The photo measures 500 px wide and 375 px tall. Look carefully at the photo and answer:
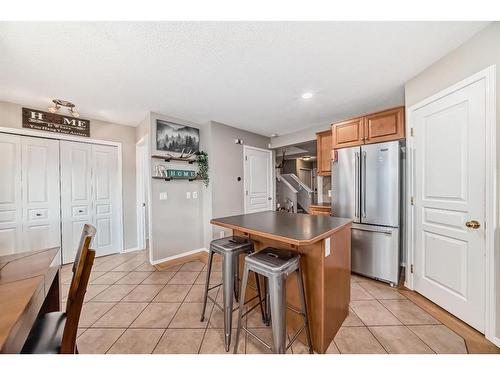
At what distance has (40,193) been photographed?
111 inches

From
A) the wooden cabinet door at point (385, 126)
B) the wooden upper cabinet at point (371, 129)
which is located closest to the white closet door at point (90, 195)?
the wooden upper cabinet at point (371, 129)

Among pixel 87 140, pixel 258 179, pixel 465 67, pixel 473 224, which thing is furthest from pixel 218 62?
pixel 87 140

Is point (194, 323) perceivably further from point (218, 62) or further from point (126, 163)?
point (126, 163)

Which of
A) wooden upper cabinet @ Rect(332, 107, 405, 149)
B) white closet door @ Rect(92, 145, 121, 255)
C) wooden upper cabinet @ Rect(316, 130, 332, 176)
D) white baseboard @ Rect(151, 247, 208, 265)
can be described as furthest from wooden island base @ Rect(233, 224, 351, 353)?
white closet door @ Rect(92, 145, 121, 255)

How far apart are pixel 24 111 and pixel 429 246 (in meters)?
5.36

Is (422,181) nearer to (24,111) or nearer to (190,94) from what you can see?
(190,94)

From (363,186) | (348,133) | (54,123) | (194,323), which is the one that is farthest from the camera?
(54,123)

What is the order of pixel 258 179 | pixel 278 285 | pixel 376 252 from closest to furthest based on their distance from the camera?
pixel 278 285 → pixel 376 252 → pixel 258 179

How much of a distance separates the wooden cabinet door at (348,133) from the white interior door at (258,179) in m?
1.75

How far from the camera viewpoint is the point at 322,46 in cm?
158

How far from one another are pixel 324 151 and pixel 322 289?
8.62 ft

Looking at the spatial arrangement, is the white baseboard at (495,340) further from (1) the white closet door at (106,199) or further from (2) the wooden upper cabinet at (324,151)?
(1) the white closet door at (106,199)

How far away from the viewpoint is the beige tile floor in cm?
145

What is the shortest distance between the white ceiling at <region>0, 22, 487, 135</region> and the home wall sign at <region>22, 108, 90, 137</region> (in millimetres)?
212
